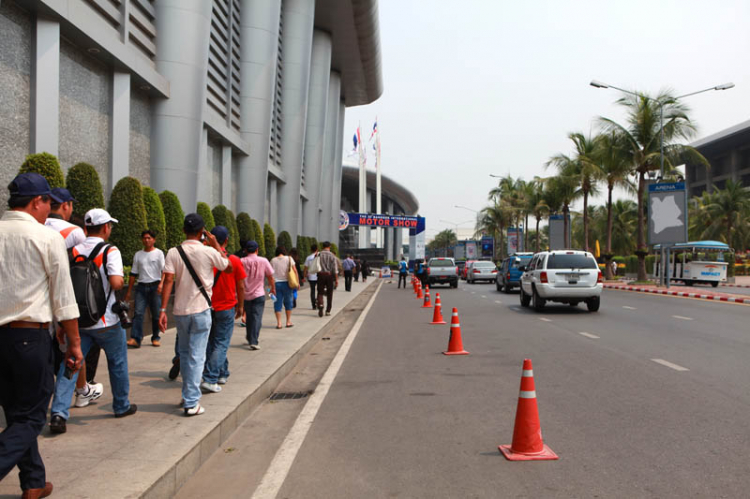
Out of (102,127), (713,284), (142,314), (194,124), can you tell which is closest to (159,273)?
(142,314)

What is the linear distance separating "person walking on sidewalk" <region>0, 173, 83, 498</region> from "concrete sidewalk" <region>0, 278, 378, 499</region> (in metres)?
0.53

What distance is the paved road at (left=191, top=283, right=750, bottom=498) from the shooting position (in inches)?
183

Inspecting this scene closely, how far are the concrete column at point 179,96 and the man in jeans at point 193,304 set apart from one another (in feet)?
41.8

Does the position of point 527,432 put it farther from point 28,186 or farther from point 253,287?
point 253,287

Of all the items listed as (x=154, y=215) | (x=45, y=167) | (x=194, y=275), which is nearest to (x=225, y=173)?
(x=154, y=215)

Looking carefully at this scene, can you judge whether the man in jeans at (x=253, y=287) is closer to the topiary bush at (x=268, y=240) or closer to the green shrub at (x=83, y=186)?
the green shrub at (x=83, y=186)

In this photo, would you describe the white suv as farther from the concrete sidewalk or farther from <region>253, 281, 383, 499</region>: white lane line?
the concrete sidewalk

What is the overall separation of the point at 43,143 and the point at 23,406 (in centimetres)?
979

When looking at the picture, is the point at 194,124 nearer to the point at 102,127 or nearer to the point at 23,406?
the point at 102,127

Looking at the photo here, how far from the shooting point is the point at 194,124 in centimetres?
1931

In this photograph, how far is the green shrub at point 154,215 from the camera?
1522 centimetres

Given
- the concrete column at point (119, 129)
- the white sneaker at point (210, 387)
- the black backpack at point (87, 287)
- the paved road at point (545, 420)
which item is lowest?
the paved road at point (545, 420)

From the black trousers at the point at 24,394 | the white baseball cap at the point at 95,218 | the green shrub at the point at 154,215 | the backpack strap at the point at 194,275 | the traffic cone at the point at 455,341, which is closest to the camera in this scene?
the black trousers at the point at 24,394

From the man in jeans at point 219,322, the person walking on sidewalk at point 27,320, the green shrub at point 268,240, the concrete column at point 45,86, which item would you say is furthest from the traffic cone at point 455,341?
the green shrub at point 268,240
